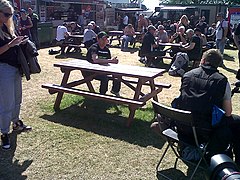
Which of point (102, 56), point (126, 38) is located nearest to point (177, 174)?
point (102, 56)

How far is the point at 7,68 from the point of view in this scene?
3.57m

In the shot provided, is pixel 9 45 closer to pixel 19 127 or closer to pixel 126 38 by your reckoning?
pixel 19 127

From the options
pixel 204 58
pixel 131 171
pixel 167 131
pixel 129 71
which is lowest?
pixel 131 171

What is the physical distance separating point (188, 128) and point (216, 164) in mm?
1814

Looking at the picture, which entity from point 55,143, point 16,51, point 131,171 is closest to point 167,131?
point 131,171

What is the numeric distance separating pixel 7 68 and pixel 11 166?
1111 millimetres

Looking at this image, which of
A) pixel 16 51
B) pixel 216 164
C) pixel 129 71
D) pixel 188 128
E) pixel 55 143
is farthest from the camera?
pixel 129 71

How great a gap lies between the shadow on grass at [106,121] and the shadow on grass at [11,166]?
1.10m

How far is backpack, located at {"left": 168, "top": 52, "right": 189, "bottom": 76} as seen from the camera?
8.00 metres

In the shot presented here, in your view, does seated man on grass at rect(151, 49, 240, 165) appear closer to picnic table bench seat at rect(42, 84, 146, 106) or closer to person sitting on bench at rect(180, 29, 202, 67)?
picnic table bench seat at rect(42, 84, 146, 106)

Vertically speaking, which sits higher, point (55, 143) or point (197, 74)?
point (197, 74)

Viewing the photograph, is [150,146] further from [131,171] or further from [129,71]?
[129,71]

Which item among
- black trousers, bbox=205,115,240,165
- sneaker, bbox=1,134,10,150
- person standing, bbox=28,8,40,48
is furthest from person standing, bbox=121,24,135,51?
black trousers, bbox=205,115,240,165

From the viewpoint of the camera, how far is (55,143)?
12.8 feet
